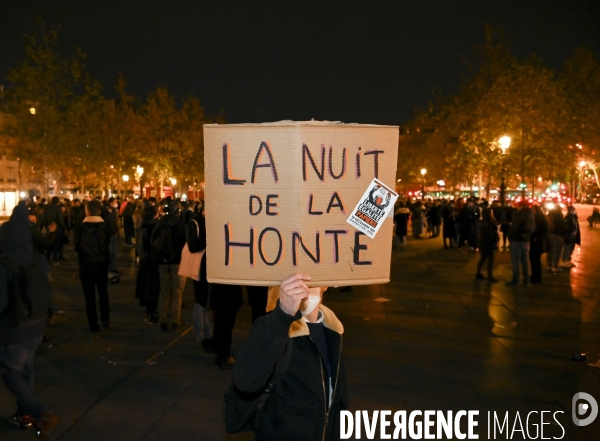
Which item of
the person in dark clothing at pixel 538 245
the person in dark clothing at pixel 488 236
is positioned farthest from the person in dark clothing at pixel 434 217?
the person in dark clothing at pixel 488 236

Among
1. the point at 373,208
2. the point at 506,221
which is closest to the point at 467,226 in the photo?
the point at 506,221

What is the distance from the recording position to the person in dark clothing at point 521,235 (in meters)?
14.6

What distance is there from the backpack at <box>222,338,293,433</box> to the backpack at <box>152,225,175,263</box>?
693cm

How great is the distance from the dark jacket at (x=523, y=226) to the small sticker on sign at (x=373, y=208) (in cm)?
1239

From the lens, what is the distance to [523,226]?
1464 cm

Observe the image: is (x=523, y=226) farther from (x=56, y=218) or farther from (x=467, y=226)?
(x=56, y=218)

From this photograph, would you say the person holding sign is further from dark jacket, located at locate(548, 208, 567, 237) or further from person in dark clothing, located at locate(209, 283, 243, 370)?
dark jacket, located at locate(548, 208, 567, 237)

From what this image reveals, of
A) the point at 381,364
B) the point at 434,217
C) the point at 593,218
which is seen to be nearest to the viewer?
the point at 381,364

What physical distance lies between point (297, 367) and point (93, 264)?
274 inches

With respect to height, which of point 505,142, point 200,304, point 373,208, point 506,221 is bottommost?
point 200,304

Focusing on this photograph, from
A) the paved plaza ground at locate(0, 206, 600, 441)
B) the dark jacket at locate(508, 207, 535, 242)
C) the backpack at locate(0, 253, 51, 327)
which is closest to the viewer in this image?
the backpack at locate(0, 253, 51, 327)

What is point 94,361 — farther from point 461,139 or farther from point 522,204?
point 461,139

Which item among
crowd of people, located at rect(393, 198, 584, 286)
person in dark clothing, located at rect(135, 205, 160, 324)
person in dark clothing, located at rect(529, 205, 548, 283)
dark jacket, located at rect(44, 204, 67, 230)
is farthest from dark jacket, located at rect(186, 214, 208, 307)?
dark jacket, located at rect(44, 204, 67, 230)

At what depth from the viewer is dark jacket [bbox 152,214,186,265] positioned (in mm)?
9623
